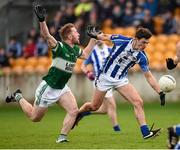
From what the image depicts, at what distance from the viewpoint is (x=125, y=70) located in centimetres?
1625

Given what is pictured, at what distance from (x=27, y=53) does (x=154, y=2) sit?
4.91 metres

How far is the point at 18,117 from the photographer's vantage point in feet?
74.9

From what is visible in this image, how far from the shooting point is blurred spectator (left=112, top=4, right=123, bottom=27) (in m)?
28.5

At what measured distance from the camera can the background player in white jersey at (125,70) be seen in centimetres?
1560

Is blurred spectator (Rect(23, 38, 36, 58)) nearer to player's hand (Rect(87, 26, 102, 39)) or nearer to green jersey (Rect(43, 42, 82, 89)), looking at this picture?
player's hand (Rect(87, 26, 102, 39))

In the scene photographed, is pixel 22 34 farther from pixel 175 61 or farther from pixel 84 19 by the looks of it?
pixel 175 61

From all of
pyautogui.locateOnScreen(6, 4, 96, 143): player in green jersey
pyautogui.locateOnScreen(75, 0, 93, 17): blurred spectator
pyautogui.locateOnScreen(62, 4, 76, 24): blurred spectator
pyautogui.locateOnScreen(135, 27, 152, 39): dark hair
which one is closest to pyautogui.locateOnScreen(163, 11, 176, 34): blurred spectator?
pyautogui.locateOnScreen(75, 0, 93, 17): blurred spectator

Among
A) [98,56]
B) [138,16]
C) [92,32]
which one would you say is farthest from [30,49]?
[92,32]

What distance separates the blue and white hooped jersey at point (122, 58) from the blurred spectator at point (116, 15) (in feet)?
40.3

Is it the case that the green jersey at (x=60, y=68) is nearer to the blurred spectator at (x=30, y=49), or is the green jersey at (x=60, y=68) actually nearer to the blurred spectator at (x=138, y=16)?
the blurred spectator at (x=138, y=16)

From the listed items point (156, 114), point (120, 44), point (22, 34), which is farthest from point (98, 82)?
point (22, 34)

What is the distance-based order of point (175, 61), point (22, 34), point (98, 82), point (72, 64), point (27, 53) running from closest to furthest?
point (175, 61) → point (72, 64) → point (98, 82) → point (27, 53) → point (22, 34)

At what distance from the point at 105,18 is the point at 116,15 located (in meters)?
0.56

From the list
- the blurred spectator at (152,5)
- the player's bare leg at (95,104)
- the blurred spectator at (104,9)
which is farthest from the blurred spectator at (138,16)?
the player's bare leg at (95,104)
